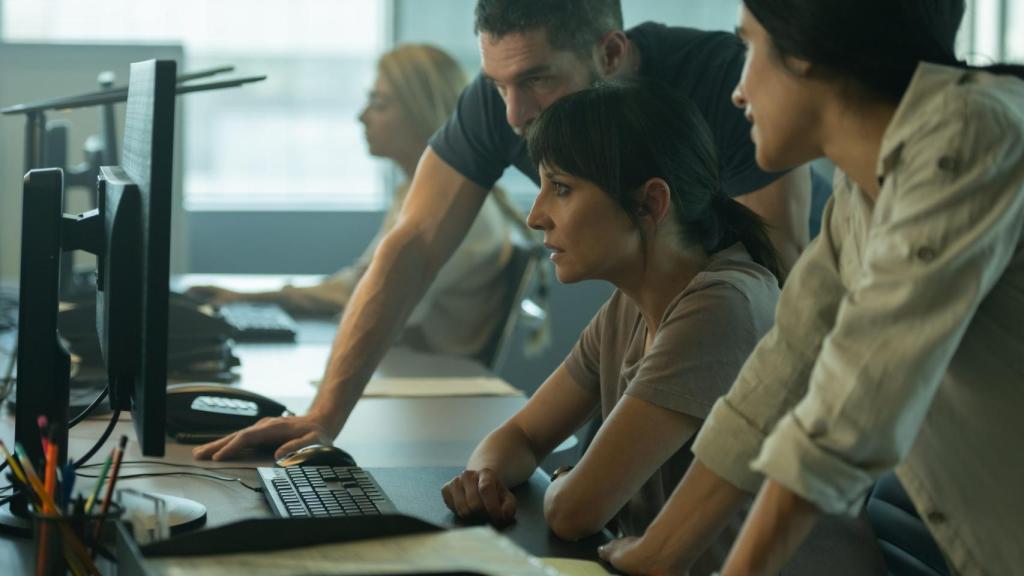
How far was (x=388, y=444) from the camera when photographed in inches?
72.0

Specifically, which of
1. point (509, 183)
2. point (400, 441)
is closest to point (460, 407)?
point (400, 441)

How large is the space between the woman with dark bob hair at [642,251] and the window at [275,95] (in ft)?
14.4

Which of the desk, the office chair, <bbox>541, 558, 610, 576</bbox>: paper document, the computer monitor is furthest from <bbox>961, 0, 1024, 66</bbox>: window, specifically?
the computer monitor

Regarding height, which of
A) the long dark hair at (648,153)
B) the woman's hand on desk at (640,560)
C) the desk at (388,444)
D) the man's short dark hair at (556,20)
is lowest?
the desk at (388,444)

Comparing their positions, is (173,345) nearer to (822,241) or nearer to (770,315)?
(770,315)

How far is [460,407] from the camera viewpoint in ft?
7.13

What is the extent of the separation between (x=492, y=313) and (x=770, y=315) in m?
1.87

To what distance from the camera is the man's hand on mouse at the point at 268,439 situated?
1645 mm

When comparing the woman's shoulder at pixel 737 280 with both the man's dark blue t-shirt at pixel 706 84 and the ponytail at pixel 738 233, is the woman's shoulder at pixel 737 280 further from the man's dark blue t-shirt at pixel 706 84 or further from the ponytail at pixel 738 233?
the man's dark blue t-shirt at pixel 706 84

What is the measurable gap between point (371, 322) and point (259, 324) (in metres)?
0.95

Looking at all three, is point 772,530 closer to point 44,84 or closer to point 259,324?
point 259,324

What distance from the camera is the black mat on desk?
129 cm

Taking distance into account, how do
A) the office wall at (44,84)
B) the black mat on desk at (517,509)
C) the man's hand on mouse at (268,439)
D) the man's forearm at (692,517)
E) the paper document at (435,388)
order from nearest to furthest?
the man's forearm at (692,517) → the black mat on desk at (517,509) → the man's hand on mouse at (268,439) → the paper document at (435,388) → the office wall at (44,84)

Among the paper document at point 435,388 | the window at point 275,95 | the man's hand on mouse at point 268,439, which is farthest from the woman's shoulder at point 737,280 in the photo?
the window at point 275,95
